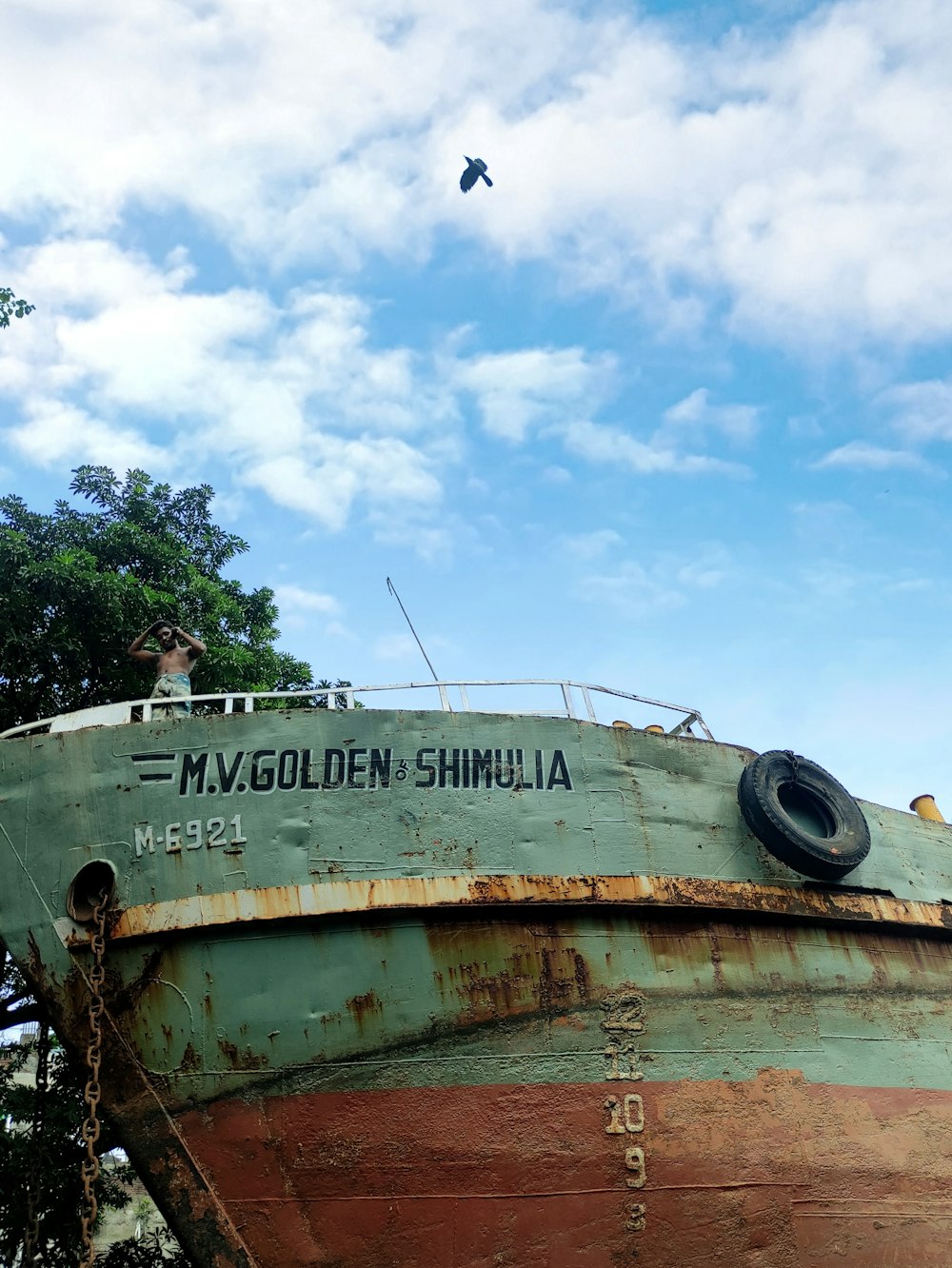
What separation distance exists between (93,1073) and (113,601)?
313 inches

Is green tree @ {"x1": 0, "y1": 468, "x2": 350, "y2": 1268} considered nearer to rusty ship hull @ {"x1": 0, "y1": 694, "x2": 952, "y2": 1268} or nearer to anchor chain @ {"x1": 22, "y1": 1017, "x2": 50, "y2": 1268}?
anchor chain @ {"x1": 22, "y1": 1017, "x2": 50, "y2": 1268}

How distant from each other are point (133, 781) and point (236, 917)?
4.53 feet

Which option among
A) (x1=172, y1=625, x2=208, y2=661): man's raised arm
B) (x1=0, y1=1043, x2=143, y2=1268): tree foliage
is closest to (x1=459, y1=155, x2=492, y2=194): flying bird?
(x1=172, y1=625, x2=208, y2=661): man's raised arm

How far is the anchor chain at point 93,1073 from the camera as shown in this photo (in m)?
6.24

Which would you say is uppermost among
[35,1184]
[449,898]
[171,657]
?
[171,657]

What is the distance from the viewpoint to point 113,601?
44.6 ft

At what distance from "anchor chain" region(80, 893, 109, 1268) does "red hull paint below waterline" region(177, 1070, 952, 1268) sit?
732 mm

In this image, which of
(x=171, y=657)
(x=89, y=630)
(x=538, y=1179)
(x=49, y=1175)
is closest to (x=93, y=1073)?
(x=538, y=1179)

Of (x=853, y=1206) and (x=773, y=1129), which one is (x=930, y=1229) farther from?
(x=773, y=1129)

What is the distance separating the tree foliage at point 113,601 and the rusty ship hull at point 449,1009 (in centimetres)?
626

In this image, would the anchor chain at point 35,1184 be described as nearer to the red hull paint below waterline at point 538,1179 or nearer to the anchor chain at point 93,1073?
the anchor chain at point 93,1073

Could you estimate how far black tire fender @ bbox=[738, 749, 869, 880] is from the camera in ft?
28.5

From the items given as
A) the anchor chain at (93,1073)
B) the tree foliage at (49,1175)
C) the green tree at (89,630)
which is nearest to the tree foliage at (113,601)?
the green tree at (89,630)

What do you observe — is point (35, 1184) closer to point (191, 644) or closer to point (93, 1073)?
point (93, 1073)
